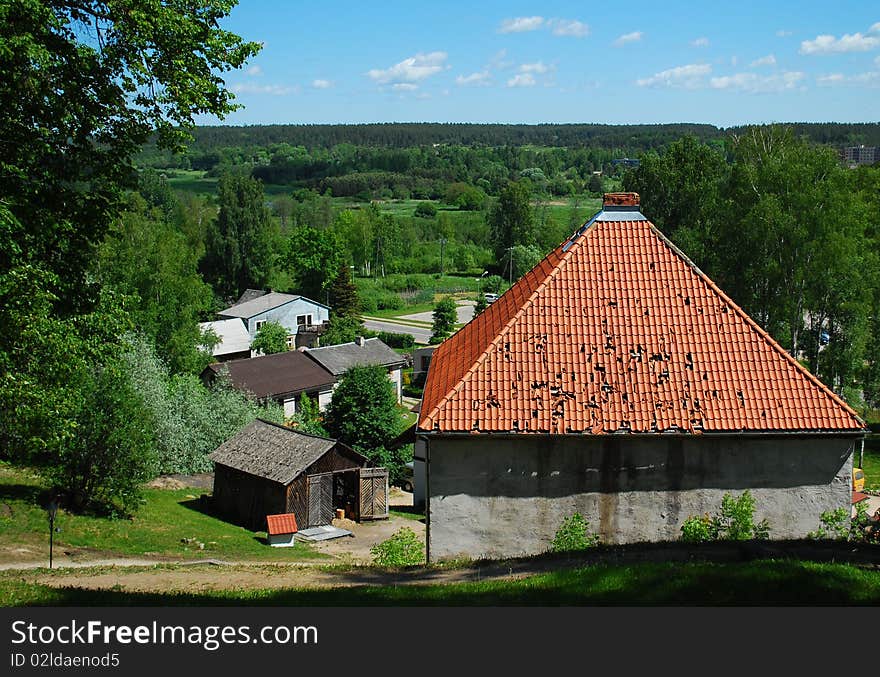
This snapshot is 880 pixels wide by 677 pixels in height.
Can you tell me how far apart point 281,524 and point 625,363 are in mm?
14435

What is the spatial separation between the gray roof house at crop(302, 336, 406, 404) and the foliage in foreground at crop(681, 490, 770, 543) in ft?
108

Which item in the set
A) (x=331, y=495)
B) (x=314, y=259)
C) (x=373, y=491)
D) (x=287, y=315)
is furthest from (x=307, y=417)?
(x=314, y=259)

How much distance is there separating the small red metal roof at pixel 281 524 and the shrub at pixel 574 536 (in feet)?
43.7

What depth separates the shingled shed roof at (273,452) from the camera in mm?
26391

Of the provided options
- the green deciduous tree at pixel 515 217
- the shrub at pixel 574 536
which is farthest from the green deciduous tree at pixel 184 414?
the green deciduous tree at pixel 515 217

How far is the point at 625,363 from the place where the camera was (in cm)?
1308

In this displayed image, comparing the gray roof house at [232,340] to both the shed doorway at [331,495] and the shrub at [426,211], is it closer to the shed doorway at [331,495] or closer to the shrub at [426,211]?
the shed doorway at [331,495]

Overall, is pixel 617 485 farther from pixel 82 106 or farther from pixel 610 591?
pixel 82 106

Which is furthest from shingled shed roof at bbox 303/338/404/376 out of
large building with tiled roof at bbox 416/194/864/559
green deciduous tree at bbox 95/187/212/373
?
large building with tiled roof at bbox 416/194/864/559

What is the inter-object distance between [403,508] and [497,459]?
60.2 ft

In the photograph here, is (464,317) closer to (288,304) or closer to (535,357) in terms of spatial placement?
(288,304)

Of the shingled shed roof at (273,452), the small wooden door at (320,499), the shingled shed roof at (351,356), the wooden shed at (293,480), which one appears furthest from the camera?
the shingled shed roof at (351,356)
